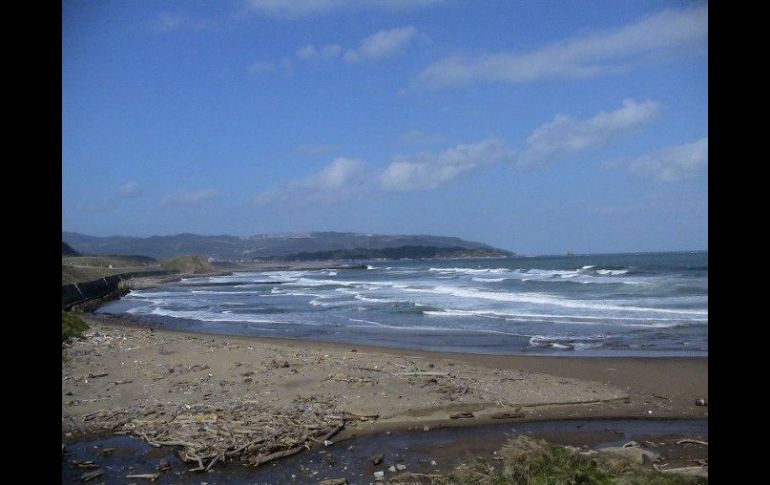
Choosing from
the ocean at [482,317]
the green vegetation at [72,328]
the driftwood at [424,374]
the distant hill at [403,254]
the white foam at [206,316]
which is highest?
the distant hill at [403,254]

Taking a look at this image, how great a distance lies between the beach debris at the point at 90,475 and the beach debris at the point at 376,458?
2987 mm

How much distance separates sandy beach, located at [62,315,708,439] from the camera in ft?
29.4

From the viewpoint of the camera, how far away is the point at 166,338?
16844 millimetres

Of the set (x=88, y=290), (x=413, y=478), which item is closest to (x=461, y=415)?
(x=413, y=478)

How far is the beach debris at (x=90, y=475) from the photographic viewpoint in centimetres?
652

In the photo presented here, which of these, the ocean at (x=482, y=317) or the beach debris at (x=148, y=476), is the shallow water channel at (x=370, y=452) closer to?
the beach debris at (x=148, y=476)

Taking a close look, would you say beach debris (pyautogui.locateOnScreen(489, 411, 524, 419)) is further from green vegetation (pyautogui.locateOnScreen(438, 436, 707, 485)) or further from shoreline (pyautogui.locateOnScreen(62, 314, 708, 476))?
green vegetation (pyautogui.locateOnScreen(438, 436, 707, 485))

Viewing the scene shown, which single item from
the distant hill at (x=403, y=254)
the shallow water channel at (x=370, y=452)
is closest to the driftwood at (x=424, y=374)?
the shallow water channel at (x=370, y=452)

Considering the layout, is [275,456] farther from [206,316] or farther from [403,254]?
[403,254]

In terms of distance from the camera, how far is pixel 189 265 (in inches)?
3369

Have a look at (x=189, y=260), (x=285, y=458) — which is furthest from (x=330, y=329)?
(x=189, y=260)

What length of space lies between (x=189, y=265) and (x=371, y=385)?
262 feet
